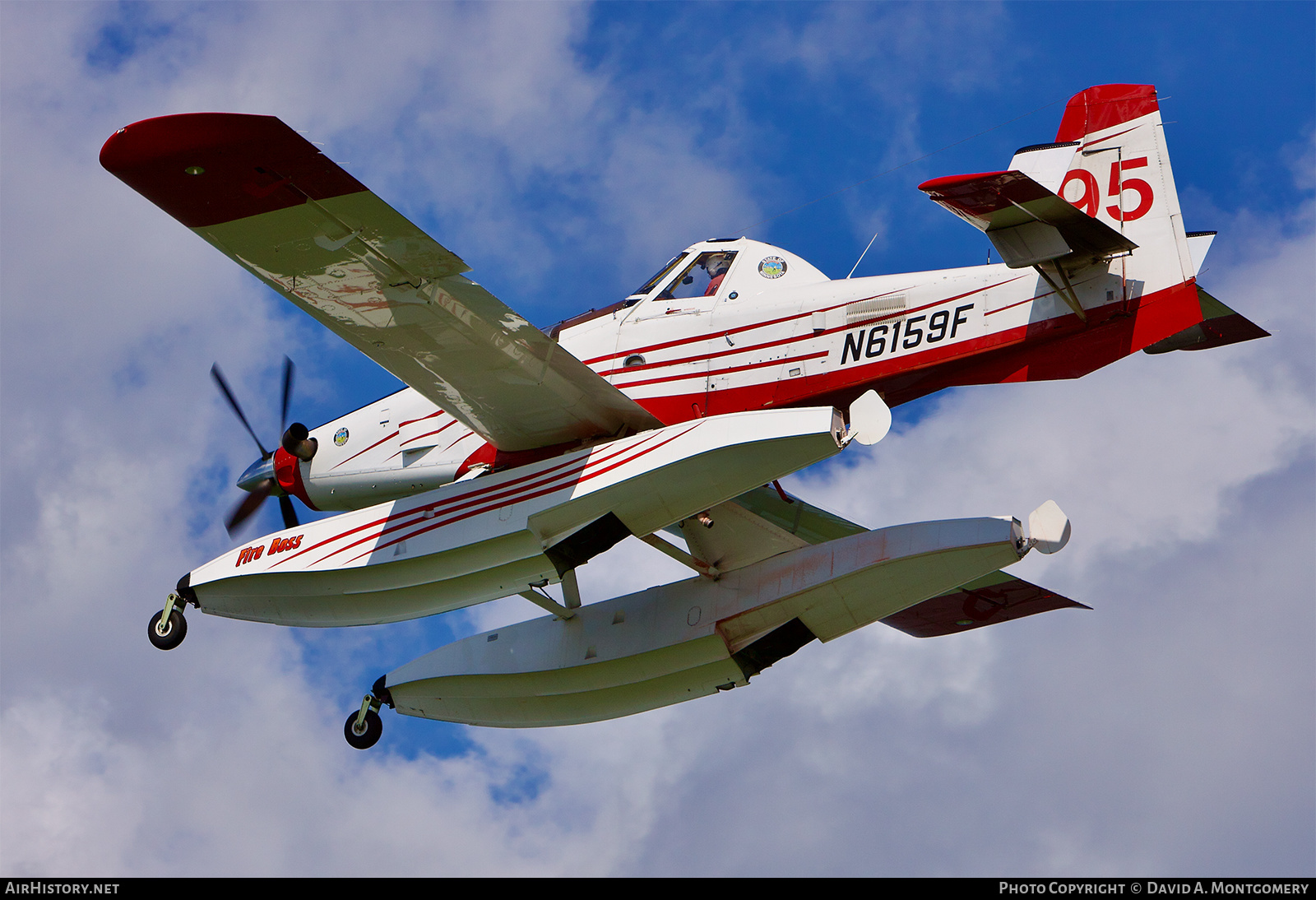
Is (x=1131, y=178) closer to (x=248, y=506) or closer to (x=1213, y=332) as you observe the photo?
(x=1213, y=332)

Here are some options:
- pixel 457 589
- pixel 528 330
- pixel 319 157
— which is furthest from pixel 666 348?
pixel 319 157

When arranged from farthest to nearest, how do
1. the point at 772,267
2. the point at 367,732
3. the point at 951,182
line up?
1. the point at 367,732
2. the point at 772,267
3. the point at 951,182

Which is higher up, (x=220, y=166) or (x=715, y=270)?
(x=715, y=270)

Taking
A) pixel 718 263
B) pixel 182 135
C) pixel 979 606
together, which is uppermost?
pixel 718 263

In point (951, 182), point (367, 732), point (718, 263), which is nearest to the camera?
point (951, 182)

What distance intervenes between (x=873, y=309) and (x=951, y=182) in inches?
118

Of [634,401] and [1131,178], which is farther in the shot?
[634,401]

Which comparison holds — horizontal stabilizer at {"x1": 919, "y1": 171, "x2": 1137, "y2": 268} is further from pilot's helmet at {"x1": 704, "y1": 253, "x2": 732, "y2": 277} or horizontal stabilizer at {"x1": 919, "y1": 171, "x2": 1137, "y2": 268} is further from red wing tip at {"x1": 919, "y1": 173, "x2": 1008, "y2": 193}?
pilot's helmet at {"x1": 704, "y1": 253, "x2": 732, "y2": 277}

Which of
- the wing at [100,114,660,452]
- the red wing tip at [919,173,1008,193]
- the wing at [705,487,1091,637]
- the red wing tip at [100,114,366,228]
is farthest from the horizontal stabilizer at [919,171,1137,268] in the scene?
the red wing tip at [100,114,366,228]

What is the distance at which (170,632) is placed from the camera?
16828 mm

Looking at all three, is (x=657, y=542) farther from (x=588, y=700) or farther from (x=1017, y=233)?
(x=1017, y=233)

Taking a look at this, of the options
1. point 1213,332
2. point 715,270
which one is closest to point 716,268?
point 715,270

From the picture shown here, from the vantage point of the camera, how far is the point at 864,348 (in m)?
15.0

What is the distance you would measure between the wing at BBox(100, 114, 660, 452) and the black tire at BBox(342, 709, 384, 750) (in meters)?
4.05
